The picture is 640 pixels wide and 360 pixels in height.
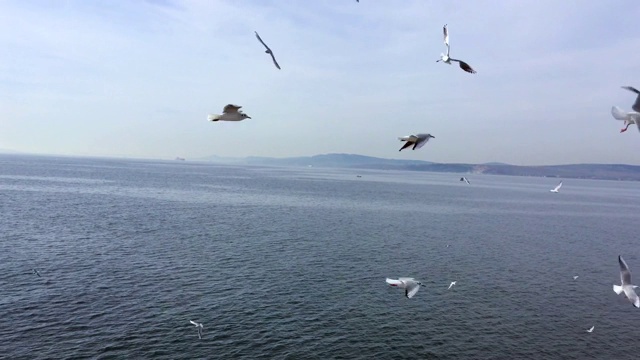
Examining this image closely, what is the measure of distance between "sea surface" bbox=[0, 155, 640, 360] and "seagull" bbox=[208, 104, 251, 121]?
1071 inches

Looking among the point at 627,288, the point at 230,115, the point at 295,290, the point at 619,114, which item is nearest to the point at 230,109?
the point at 230,115

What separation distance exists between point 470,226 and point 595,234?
1039 inches

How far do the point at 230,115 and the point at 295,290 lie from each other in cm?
3930

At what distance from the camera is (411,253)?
63.6 metres

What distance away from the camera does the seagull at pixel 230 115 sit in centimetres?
739

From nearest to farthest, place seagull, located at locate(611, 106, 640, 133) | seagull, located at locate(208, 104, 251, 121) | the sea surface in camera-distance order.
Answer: seagull, located at locate(611, 106, 640, 133) < seagull, located at locate(208, 104, 251, 121) < the sea surface

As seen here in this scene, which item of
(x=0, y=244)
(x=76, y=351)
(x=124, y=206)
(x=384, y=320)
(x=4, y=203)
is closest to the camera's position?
(x=76, y=351)

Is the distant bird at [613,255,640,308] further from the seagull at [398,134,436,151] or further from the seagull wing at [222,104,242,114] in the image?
the seagull wing at [222,104,242,114]

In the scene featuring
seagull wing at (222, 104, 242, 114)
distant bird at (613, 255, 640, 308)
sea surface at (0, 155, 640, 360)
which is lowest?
sea surface at (0, 155, 640, 360)

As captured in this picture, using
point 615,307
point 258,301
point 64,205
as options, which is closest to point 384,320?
point 258,301

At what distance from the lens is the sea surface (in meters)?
33.0

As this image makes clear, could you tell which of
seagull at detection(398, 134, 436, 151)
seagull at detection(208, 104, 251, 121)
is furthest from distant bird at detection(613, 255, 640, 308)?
seagull at detection(208, 104, 251, 121)

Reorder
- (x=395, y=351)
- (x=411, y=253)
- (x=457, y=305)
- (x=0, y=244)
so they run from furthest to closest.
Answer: (x=411, y=253)
(x=0, y=244)
(x=457, y=305)
(x=395, y=351)

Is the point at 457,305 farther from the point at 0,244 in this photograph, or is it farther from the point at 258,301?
the point at 0,244
